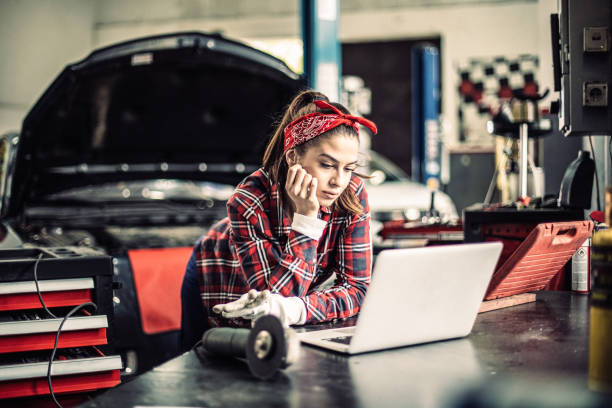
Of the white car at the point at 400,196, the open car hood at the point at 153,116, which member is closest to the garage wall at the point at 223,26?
the white car at the point at 400,196

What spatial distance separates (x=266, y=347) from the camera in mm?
848

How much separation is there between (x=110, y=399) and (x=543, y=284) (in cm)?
105

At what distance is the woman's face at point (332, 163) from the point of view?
1389 millimetres

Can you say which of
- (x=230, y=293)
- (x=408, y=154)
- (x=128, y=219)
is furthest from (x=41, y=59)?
(x=230, y=293)

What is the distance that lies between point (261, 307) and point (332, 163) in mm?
401

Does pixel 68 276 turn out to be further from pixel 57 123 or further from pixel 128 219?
pixel 128 219

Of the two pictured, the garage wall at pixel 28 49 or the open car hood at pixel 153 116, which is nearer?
the open car hood at pixel 153 116

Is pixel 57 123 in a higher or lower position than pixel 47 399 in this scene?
higher

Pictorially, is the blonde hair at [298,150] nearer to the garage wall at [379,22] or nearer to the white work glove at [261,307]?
the white work glove at [261,307]

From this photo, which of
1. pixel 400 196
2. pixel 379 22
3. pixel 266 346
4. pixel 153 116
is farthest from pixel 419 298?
pixel 379 22

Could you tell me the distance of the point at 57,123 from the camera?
2.23 m

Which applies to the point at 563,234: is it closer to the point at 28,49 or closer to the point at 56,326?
the point at 56,326

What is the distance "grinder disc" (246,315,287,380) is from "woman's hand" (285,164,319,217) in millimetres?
517

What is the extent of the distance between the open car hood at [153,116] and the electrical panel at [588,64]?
3.27 ft
